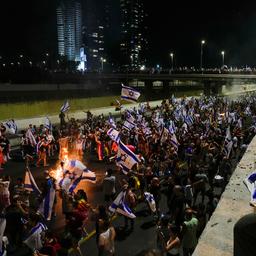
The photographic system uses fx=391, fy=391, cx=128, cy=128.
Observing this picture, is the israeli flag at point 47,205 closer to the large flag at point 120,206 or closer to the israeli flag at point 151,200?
the large flag at point 120,206

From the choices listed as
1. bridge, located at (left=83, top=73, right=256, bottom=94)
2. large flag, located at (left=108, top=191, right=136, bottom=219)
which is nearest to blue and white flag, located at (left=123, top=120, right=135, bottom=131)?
large flag, located at (left=108, top=191, right=136, bottom=219)

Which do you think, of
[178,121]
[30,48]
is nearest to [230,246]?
[178,121]

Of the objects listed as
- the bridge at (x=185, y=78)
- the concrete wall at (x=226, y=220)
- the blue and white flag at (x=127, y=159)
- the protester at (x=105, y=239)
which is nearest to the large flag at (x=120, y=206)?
the protester at (x=105, y=239)

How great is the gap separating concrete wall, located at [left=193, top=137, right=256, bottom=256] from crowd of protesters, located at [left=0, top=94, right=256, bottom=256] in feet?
2.12

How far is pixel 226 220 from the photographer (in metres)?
7.60

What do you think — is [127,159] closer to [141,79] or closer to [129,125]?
[129,125]

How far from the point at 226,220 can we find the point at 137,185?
482 cm

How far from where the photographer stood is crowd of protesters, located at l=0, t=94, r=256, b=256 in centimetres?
819

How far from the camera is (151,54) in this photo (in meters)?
174

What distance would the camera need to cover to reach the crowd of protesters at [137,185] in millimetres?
8188

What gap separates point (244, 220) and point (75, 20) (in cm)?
20724

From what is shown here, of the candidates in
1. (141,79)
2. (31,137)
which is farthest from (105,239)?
(141,79)

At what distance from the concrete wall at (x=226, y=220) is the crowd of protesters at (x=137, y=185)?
645mm

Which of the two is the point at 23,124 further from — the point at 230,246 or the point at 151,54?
the point at 151,54
